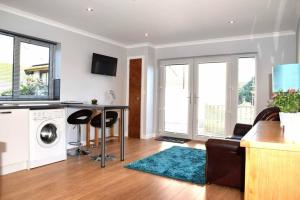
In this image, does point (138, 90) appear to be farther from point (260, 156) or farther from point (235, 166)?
point (260, 156)

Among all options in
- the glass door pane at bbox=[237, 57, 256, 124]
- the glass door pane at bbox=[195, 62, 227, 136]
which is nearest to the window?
the glass door pane at bbox=[195, 62, 227, 136]

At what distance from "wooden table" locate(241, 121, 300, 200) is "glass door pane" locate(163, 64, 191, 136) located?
452 cm

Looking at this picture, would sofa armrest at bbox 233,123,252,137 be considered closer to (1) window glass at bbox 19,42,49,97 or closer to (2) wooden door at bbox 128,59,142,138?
(2) wooden door at bbox 128,59,142,138

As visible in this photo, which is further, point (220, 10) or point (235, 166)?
point (220, 10)

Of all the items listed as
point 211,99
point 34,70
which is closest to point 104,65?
point 34,70

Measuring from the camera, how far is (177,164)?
3562 millimetres

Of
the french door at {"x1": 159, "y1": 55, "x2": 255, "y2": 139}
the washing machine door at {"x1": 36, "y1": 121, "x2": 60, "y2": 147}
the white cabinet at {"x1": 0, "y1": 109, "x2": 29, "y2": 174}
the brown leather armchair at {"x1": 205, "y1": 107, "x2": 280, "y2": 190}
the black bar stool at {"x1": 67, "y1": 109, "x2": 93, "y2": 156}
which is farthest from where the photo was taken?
the french door at {"x1": 159, "y1": 55, "x2": 255, "y2": 139}

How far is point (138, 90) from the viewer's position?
19.5 ft

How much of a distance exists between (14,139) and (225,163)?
282 cm

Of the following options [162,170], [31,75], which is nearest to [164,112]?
[162,170]

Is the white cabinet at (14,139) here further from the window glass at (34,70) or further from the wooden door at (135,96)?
the wooden door at (135,96)

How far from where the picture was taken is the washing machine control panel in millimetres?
3328

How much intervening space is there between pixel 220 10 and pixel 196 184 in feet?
8.75

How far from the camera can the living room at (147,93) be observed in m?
2.58
